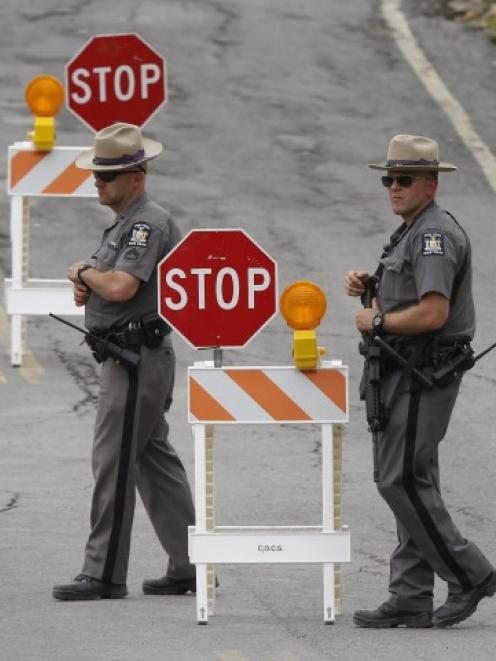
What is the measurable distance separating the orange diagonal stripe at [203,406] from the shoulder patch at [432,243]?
3.62 feet

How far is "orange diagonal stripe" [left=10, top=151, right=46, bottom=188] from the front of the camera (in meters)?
15.2

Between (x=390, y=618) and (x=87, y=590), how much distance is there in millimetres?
1505

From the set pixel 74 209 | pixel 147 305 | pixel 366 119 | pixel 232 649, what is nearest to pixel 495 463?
pixel 147 305

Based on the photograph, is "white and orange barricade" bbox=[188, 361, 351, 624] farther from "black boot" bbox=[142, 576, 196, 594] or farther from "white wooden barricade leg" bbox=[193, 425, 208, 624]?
"black boot" bbox=[142, 576, 196, 594]

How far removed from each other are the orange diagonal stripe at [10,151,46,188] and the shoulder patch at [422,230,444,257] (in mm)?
6735

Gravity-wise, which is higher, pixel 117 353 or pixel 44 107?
pixel 117 353

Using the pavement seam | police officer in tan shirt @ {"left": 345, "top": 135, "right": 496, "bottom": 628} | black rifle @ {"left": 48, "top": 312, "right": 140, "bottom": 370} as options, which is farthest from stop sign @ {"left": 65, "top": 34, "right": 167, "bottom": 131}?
police officer in tan shirt @ {"left": 345, "top": 135, "right": 496, "bottom": 628}

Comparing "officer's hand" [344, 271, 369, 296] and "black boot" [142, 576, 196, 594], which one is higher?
"officer's hand" [344, 271, 369, 296]

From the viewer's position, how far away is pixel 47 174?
15.2 m

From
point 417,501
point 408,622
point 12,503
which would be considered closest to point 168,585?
point 408,622

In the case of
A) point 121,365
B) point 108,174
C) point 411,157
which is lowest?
point 121,365

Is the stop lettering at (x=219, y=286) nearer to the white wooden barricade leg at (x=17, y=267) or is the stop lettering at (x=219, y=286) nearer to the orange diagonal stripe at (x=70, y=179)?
the white wooden barricade leg at (x=17, y=267)

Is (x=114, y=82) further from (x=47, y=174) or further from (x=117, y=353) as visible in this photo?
(x=117, y=353)

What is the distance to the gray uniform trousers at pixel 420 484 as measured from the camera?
8.96 m
